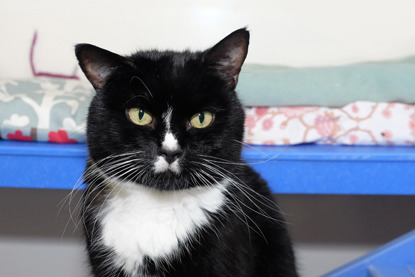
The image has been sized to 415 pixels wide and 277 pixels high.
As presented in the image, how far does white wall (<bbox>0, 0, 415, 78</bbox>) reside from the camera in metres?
1.76

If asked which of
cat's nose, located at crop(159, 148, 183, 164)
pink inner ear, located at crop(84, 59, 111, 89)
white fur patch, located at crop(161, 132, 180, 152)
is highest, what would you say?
pink inner ear, located at crop(84, 59, 111, 89)

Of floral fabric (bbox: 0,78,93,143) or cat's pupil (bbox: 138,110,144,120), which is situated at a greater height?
cat's pupil (bbox: 138,110,144,120)

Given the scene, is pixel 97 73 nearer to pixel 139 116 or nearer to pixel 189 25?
pixel 139 116

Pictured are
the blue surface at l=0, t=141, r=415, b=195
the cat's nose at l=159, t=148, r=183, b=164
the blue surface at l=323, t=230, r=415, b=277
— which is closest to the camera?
the cat's nose at l=159, t=148, r=183, b=164

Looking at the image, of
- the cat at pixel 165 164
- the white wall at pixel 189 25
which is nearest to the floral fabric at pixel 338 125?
the cat at pixel 165 164

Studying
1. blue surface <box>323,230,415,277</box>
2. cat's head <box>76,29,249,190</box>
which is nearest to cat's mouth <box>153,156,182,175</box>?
cat's head <box>76,29,249,190</box>

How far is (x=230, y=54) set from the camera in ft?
3.00

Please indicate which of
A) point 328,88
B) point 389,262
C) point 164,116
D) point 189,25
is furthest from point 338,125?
point 189,25

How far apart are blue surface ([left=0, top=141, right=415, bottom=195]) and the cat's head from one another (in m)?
0.13

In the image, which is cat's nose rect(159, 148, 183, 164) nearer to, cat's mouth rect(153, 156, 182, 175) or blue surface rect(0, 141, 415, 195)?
cat's mouth rect(153, 156, 182, 175)

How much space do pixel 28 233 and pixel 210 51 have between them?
1.18 metres

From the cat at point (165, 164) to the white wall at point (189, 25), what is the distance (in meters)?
0.83

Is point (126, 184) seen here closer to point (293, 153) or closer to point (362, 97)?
point (293, 153)

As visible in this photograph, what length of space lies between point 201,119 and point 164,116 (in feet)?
0.23
